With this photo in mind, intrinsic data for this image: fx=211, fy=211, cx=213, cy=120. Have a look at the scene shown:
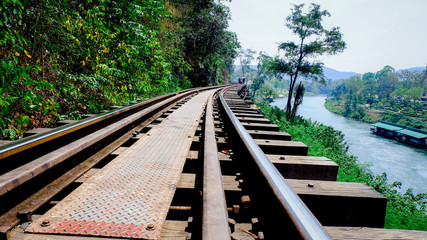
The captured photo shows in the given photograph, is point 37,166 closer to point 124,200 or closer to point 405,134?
point 124,200

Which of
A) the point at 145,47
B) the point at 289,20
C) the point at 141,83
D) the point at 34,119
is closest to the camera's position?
the point at 34,119

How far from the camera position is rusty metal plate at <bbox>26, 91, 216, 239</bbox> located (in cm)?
102

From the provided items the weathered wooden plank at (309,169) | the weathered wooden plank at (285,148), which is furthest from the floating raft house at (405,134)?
the weathered wooden plank at (309,169)

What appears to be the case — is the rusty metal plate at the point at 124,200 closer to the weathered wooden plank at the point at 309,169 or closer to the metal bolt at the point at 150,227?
the metal bolt at the point at 150,227

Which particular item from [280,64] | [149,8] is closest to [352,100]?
[280,64]

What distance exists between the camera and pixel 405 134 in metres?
33.3

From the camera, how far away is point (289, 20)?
26.9 metres

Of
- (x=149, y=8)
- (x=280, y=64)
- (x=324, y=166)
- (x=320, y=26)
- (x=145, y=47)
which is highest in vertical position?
(x=320, y=26)

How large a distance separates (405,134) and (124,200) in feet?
146

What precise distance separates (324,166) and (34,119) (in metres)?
5.16

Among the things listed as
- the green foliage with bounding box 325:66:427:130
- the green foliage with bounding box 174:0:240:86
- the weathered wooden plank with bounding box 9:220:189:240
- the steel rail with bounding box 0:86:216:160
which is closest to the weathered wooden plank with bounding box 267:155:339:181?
the weathered wooden plank with bounding box 9:220:189:240

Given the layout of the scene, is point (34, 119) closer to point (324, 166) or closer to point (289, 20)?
point (324, 166)

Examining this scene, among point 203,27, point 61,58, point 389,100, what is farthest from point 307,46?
point 389,100

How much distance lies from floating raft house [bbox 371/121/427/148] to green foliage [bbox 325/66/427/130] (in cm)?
1633
